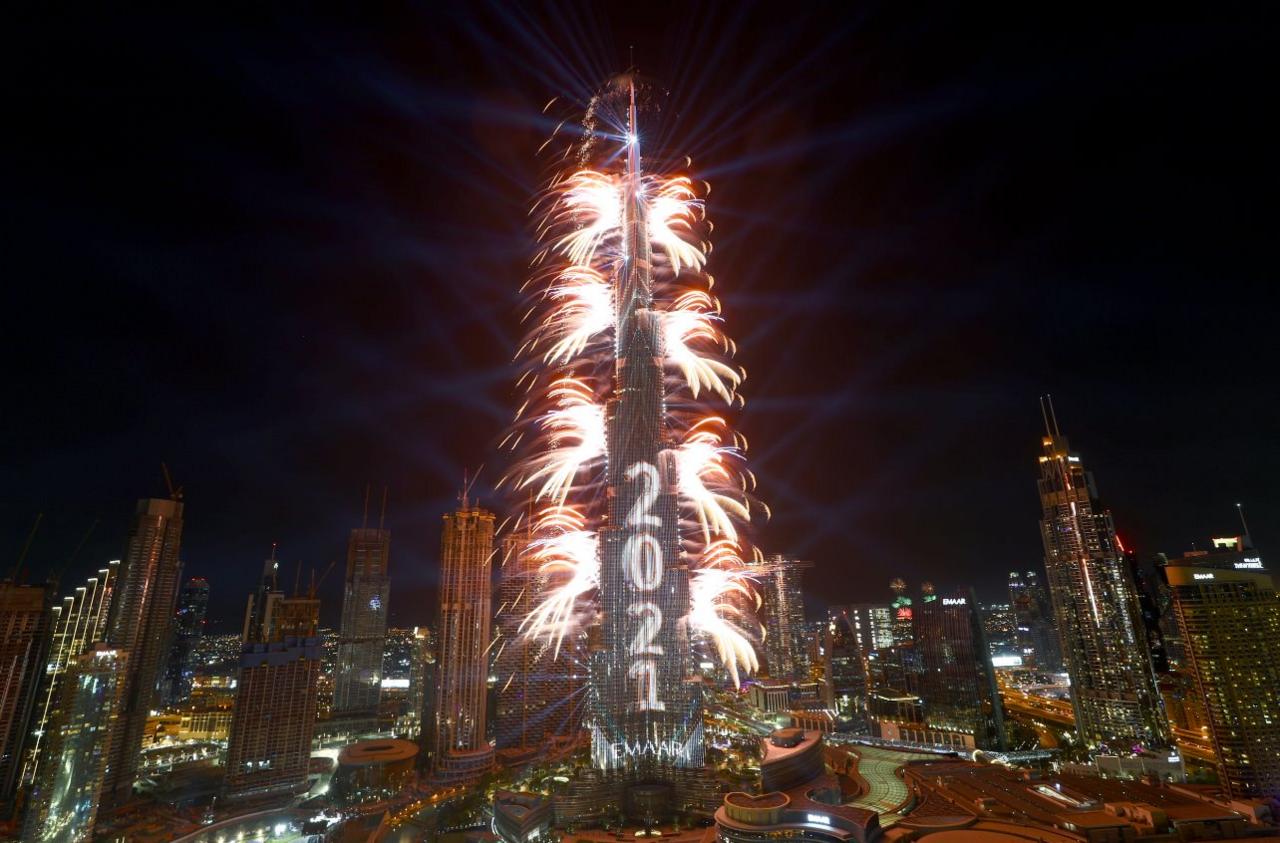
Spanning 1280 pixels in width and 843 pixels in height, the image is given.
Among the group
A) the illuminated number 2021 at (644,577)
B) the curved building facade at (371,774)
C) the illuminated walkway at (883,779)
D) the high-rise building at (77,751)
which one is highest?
the illuminated number 2021 at (644,577)

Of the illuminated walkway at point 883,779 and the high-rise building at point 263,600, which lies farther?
the high-rise building at point 263,600

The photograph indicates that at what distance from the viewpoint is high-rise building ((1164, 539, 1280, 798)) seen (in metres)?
48.2

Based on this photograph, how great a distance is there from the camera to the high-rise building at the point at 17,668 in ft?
179

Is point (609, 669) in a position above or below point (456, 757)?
above

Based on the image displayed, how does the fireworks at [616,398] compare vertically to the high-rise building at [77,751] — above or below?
above

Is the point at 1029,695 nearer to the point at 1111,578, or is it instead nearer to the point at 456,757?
the point at 1111,578

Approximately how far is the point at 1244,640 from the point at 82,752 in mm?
100810

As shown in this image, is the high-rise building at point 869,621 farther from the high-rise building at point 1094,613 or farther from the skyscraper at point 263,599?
the skyscraper at point 263,599

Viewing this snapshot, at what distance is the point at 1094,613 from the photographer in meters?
79.6

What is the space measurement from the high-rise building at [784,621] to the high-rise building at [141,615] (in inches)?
3614

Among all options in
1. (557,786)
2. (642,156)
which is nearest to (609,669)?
(557,786)


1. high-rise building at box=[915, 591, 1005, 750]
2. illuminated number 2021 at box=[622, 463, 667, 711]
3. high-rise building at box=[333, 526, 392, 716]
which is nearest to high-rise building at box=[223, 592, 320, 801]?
high-rise building at box=[333, 526, 392, 716]

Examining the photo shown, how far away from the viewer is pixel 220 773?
69.9 meters

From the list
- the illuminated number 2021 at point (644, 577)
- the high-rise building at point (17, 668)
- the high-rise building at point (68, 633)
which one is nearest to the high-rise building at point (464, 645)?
the high-rise building at point (68, 633)
